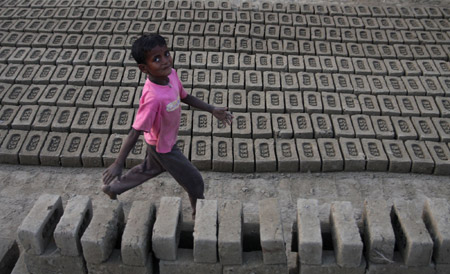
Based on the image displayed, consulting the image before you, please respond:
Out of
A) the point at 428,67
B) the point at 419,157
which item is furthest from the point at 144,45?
the point at 428,67

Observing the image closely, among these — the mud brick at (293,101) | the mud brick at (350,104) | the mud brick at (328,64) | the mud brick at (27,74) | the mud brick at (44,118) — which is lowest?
the mud brick at (44,118)

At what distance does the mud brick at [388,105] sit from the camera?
493cm

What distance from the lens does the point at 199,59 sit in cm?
562

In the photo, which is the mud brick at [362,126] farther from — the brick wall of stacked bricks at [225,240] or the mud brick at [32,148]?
the mud brick at [32,148]

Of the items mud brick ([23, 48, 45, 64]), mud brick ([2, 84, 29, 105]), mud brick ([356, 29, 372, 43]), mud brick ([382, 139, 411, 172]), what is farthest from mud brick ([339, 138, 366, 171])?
mud brick ([23, 48, 45, 64])

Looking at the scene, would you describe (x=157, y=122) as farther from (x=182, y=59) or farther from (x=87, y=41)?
(x=87, y=41)

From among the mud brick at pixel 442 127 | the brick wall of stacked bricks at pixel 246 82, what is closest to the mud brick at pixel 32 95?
the brick wall of stacked bricks at pixel 246 82

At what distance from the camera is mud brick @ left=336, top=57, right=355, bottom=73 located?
18.1 ft

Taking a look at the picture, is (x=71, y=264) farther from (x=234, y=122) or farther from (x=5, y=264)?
(x=234, y=122)

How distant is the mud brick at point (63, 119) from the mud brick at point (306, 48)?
9.78 feet

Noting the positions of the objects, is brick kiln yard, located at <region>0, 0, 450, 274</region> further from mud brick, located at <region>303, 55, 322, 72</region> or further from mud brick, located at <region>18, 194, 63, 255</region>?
mud brick, located at <region>18, 194, 63, 255</region>

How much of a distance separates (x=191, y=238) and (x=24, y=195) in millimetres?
1952

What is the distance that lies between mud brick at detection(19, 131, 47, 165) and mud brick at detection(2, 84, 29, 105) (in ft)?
2.06

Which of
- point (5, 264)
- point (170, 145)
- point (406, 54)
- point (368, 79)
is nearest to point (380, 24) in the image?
point (406, 54)
